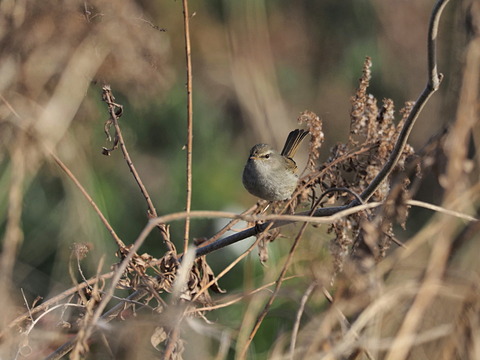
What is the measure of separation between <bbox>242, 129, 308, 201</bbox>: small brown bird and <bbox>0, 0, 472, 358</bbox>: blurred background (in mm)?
107

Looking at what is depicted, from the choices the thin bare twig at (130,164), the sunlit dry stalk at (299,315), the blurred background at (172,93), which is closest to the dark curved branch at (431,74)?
the sunlit dry stalk at (299,315)

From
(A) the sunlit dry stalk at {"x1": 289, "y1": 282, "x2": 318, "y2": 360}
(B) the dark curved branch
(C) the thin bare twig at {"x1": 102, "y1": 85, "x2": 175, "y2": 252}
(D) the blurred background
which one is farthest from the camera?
(D) the blurred background

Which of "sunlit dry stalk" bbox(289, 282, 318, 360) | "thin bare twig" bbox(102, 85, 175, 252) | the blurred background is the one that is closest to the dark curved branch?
"sunlit dry stalk" bbox(289, 282, 318, 360)

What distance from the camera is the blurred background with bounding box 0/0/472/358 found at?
2.93 m

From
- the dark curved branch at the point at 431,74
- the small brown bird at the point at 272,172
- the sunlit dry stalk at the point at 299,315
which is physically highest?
the dark curved branch at the point at 431,74

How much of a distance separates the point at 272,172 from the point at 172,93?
3.29 meters

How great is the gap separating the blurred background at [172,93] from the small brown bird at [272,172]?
107 mm

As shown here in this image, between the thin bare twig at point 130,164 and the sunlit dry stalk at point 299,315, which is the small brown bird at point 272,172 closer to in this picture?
the thin bare twig at point 130,164

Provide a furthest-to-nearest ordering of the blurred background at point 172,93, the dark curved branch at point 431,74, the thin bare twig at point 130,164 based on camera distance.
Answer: the blurred background at point 172,93 < the thin bare twig at point 130,164 < the dark curved branch at point 431,74

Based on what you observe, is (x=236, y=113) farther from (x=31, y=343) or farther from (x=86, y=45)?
(x=31, y=343)

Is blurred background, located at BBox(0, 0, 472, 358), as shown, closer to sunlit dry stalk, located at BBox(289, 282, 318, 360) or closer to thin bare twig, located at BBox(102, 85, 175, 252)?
thin bare twig, located at BBox(102, 85, 175, 252)

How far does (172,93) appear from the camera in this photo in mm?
6250

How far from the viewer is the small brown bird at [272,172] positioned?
3.00 metres

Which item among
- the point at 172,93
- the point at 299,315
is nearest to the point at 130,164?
the point at 299,315
